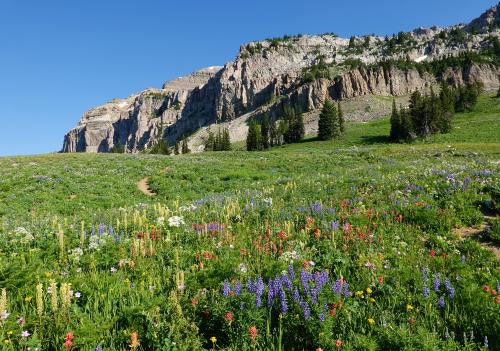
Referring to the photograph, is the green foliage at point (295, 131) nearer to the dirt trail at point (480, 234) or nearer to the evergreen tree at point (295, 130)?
the evergreen tree at point (295, 130)

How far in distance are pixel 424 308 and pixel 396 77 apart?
195492 millimetres

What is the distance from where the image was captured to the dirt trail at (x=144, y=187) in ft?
73.5

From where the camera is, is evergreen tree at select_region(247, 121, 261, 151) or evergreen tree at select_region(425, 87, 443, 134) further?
evergreen tree at select_region(247, 121, 261, 151)

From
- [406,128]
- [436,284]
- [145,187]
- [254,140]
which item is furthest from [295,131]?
[436,284]

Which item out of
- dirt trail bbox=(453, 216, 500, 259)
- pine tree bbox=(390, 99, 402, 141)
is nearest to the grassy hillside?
dirt trail bbox=(453, 216, 500, 259)

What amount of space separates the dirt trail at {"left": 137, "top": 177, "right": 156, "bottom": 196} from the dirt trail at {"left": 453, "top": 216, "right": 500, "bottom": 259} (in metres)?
18.5

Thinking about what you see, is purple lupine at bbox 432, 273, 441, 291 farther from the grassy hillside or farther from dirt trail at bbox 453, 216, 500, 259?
dirt trail at bbox 453, 216, 500, 259

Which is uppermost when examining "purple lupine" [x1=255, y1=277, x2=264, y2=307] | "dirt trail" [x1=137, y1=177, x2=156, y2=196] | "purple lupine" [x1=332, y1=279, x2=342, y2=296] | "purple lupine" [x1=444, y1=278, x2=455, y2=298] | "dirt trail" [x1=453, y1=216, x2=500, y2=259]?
"dirt trail" [x1=137, y1=177, x2=156, y2=196]

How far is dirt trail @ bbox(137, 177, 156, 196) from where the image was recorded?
2241cm

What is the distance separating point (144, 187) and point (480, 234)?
2144cm

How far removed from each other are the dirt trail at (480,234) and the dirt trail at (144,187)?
18454 mm

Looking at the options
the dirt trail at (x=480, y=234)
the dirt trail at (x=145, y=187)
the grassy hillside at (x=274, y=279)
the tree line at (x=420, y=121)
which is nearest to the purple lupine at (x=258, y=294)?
the grassy hillside at (x=274, y=279)

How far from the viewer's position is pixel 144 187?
79.4ft

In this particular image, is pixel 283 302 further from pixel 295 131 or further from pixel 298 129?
pixel 295 131
